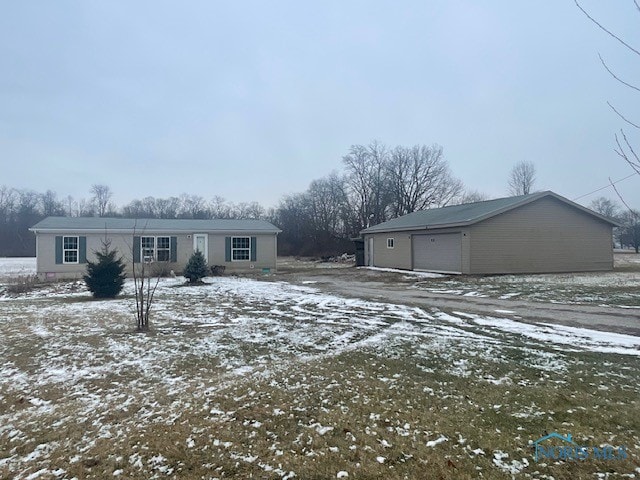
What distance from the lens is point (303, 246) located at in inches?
1812

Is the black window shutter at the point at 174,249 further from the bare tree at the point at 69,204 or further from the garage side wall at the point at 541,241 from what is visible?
the bare tree at the point at 69,204

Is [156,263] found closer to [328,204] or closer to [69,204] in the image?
[328,204]

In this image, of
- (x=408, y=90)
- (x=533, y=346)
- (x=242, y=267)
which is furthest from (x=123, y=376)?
(x=408, y=90)

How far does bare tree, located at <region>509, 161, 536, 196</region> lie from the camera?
52.8 metres

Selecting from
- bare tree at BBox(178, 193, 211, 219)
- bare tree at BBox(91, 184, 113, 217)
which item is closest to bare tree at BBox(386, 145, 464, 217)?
bare tree at BBox(178, 193, 211, 219)

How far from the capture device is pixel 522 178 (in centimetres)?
5322

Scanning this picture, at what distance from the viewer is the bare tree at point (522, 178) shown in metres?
52.8

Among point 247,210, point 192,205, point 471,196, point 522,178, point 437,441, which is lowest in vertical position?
point 437,441

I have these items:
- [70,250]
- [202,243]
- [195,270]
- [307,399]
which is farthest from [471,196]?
[307,399]

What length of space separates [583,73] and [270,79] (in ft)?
61.9

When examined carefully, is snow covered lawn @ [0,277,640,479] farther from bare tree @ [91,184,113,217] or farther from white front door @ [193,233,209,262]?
bare tree @ [91,184,113,217]

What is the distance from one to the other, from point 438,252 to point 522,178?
41551 mm

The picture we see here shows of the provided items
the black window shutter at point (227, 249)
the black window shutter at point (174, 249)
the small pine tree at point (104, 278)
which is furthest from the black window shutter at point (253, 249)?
the small pine tree at point (104, 278)

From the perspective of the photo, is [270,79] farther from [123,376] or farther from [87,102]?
[123,376]
